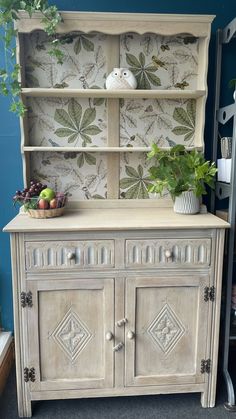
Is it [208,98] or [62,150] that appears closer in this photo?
[62,150]

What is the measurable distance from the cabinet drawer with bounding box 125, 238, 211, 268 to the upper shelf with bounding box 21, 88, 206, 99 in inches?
31.5

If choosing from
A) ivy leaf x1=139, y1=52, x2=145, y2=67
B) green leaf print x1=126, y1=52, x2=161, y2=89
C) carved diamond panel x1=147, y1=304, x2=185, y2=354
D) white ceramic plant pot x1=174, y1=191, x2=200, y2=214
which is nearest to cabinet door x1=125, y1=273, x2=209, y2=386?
carved diamond panel x1=147, y1=304, x2=185, y2=354

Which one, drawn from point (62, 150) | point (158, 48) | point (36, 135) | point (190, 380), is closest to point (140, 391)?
point (190, 380)

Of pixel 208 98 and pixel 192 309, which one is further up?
pixel 208 98

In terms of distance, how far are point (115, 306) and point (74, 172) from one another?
830 mm

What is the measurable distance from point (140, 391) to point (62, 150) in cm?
133

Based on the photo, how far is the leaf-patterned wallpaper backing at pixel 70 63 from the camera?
1824mm

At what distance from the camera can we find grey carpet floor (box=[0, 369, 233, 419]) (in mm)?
1657

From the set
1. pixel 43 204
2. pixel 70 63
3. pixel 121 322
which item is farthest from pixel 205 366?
pixel 70 63

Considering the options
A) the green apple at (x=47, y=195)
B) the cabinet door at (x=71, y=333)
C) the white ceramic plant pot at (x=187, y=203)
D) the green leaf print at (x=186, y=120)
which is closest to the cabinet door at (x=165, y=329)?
the cabinet door at (x=71, y=333)

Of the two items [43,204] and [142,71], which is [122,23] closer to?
[142,71]

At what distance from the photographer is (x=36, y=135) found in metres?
1.90

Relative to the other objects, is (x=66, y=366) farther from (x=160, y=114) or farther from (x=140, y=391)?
(x=160, y=114)

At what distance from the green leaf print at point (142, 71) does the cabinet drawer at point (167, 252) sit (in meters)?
0.95
